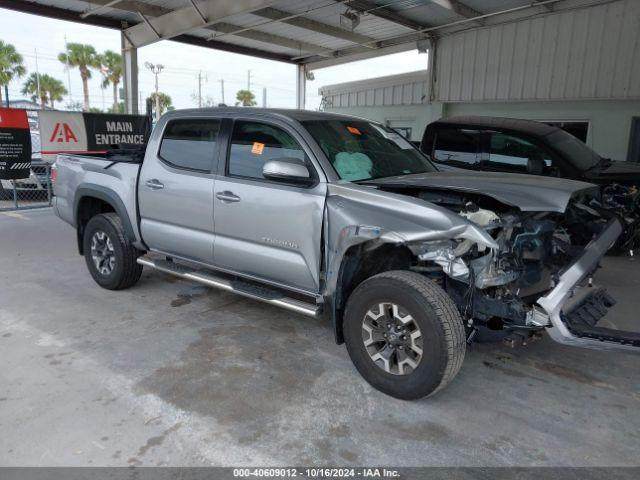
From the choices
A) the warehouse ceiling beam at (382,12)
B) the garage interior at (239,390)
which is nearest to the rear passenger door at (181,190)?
the garage interior at (239,390)

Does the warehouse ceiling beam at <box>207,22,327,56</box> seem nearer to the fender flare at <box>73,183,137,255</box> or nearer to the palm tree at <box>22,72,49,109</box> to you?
the fender flare at <box>73,183,137,255</box>

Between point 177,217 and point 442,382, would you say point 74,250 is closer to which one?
point 177,217

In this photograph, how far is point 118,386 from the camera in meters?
3.34

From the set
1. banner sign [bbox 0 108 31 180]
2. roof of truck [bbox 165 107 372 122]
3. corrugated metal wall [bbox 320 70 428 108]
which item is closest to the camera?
roof of truck [bbox 165 107 372 122]

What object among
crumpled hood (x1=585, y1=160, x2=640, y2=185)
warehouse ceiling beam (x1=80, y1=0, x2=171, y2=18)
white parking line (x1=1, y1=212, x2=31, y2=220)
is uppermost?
warehouse ceiling beam (x1=80, y1=0, x2=171, y2=18)

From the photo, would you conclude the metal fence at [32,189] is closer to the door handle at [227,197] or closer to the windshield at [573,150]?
the door handle at [227,197]

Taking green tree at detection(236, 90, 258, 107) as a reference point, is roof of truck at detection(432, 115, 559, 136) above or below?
below

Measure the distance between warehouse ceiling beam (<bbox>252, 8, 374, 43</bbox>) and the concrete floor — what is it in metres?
8.88

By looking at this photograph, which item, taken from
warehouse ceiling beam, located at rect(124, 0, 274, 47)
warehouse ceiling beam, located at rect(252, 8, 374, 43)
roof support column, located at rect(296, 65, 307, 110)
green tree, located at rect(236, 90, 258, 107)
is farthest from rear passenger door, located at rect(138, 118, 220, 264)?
green tree, located at rect(236, 90, 258, 107)

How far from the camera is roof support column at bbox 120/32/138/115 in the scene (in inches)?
507

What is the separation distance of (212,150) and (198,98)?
69385 millimetres

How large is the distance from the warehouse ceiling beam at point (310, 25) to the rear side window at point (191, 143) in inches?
310

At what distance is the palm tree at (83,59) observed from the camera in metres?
46.3

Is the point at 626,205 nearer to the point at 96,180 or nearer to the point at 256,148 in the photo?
the point at 256,148
